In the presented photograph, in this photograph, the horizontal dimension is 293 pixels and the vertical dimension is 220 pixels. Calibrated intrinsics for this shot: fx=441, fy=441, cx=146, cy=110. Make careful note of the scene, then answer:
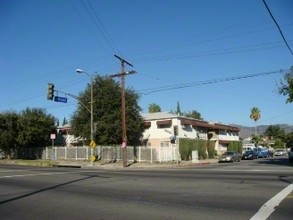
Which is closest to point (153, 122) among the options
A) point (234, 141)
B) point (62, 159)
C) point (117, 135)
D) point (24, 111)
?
point (117, 135)

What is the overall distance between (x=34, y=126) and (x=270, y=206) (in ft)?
152

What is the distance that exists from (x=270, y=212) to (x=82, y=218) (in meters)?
4.34

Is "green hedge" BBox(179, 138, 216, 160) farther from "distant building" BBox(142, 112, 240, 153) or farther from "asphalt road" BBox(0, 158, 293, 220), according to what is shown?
"asphalt road" BBox(0, 158, 293, 220)

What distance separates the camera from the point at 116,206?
1184cm

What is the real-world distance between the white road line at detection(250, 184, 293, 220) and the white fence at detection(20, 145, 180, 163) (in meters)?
30.9

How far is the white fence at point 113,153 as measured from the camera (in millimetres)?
45559

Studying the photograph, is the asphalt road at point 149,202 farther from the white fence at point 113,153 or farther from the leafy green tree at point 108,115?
the leafy green tree at point 108,115

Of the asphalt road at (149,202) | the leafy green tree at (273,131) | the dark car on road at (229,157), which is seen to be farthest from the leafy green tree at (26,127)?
the leafy green tree at (273,131)

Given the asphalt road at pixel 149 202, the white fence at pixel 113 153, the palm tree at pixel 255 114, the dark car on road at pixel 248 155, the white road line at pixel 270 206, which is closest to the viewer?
the white road line at pixel 270 206

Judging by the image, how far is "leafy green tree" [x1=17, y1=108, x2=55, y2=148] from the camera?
5356cm

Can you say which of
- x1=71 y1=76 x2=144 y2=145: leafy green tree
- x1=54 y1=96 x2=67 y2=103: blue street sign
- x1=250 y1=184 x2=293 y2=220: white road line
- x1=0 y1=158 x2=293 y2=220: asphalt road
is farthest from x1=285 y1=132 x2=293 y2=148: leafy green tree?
x1=250 y1=184 x2=293 y2=220: white road line

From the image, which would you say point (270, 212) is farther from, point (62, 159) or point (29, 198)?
point (62, 159)

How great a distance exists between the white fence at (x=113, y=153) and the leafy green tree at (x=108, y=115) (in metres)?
2.01

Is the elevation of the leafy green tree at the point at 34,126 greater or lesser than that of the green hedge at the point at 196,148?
greater
